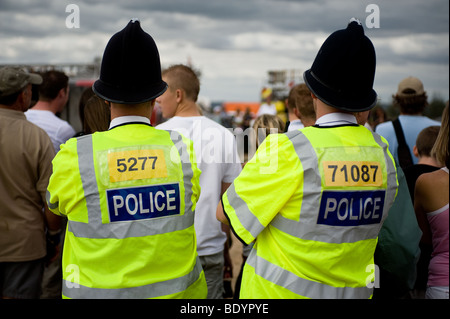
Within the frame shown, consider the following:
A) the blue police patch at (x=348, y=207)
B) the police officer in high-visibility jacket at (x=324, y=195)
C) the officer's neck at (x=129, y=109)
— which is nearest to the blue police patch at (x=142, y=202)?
the police officer in high-visibility jacket at (x=324, y=195)

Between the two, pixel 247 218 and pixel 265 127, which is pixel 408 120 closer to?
pixel 265 127

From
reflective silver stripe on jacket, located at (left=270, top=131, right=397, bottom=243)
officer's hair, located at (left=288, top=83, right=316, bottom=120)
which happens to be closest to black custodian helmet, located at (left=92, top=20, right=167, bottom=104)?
reflective silver stripe on jacket, located at (left=270, top=131, right=397, bottom=243)

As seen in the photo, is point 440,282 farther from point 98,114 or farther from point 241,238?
point 98,114

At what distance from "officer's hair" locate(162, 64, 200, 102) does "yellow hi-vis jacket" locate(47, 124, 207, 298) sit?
134 cm

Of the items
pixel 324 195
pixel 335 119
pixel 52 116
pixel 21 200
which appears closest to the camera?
pixel 324 195

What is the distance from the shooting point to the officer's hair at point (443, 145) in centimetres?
269

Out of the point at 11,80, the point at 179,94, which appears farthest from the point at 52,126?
the point at 179,94

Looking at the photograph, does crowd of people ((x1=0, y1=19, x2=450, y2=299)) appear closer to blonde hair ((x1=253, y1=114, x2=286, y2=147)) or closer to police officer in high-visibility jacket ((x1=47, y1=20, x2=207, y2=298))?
police officer in high-visibility jacket ((x1=47, y1=20, x2=207, y2=298))

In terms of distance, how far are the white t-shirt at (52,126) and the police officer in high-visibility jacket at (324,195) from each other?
8.74 ft

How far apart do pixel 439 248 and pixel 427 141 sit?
2.49 ft

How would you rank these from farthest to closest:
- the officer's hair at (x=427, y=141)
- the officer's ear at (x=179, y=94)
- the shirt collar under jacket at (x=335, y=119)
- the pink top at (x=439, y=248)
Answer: the officer's ear at (x=179, y=94)
the officer's hair at (x=427, y=141)
the pink top at (x=439, y=248)
the shirt collar under jacket at (x=335, y=119)

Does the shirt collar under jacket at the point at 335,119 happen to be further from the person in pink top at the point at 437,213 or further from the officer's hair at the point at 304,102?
the officer's hair at the point at 304,102

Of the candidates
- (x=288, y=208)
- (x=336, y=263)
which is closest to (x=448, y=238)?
(x=336, y=263)

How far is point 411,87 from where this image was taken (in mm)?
4387
